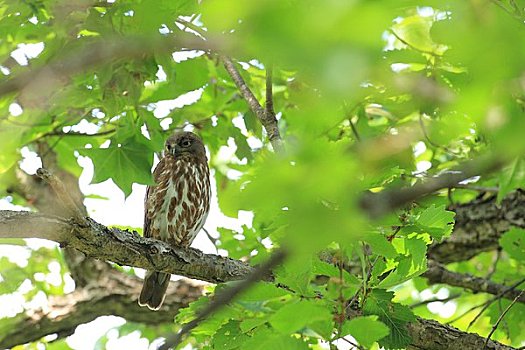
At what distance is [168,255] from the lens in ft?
12.6

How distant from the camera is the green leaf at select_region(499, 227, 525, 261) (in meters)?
4.60

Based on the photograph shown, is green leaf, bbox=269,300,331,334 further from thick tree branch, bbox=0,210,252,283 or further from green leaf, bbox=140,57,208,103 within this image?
green leaf, bbox=140,57,208,103

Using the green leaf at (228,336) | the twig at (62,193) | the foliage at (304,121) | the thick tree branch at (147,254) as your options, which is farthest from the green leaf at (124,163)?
the green leaf at (228,336)

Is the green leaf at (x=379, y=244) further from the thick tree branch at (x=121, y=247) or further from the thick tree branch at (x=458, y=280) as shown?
the thick tree branch at (x=458, y=280)

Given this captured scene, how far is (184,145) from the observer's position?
6.28 meters

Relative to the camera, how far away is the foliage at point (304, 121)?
3.51ft

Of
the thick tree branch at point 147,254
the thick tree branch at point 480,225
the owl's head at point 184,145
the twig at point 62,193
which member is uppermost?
the owl's head at point 184,145

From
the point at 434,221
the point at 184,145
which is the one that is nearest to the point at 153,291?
the point at 184,145

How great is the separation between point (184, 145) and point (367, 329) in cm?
428

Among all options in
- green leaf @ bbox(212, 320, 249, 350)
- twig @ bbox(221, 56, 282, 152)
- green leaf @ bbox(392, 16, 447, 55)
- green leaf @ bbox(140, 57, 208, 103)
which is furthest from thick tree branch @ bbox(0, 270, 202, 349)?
green leaf @ bbox(212, 320, 249, 350)

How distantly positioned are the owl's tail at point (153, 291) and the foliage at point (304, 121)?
543 millimetres

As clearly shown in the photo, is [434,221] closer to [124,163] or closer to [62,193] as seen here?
[62,193]

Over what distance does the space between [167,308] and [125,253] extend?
218 cm

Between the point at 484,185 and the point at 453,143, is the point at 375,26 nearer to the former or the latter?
the point at 453,143
